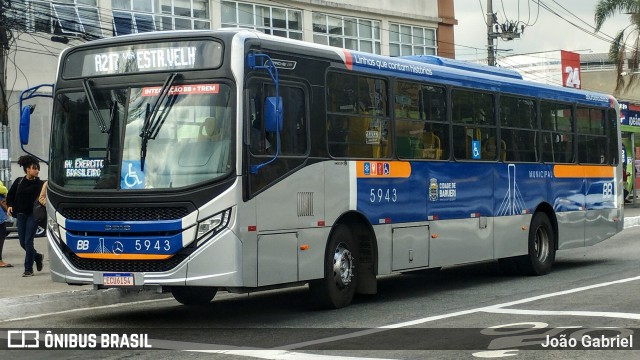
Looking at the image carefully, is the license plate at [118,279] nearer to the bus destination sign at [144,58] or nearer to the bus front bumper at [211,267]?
the bus front bumper at [211,267]

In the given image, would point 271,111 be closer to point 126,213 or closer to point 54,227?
point 126,213

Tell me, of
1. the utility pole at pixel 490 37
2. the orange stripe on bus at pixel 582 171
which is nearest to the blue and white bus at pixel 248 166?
the orange stripe on bus at pixel 582 171

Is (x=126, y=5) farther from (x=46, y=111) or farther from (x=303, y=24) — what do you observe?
(x=303, y=24)

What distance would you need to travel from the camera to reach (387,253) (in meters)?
13.3

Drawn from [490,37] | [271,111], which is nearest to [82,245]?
[271,111]

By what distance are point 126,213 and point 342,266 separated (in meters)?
2.84

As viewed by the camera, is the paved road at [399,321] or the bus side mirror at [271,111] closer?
the paved road at [399,321]

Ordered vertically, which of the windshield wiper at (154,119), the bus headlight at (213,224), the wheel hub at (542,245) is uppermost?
the windshield wiper at (154,119)

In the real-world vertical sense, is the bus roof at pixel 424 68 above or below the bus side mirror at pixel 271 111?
above

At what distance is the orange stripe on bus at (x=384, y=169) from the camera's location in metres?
12.9

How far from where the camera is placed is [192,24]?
1523 inches

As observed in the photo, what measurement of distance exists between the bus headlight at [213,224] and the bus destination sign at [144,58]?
61.2 inches

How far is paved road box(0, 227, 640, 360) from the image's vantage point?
9258 mm

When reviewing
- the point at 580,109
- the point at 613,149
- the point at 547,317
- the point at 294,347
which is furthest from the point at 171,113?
the point at 613,149
